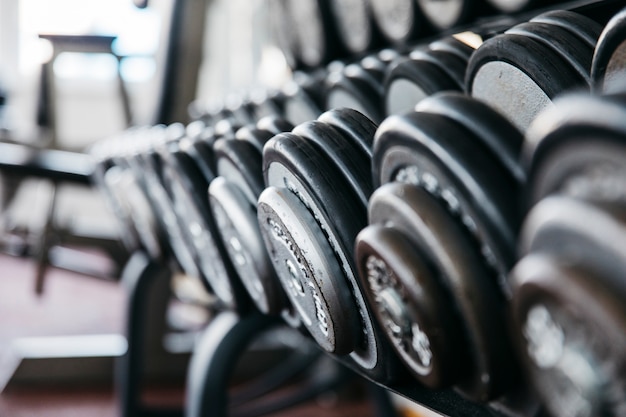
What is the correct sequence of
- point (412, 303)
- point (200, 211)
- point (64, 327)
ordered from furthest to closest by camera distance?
point (64, 327), point (200, 211), point (412, 303)

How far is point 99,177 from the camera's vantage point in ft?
4.52

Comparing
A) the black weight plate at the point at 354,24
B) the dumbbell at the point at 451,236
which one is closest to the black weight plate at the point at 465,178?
the dumbbell at the point at 451,236

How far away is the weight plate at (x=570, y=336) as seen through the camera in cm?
20

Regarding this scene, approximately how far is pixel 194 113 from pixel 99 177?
0.29 metres

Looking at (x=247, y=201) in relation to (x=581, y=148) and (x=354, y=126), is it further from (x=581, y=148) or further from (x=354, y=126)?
(x=581, y=148)

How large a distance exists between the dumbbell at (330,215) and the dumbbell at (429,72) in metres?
0.09

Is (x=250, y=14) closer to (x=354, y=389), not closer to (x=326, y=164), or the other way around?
(x=354, y=389)

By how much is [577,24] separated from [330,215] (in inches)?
7.3

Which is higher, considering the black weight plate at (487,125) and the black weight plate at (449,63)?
the black weight plate at (487,125)

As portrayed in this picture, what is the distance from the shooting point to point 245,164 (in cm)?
54

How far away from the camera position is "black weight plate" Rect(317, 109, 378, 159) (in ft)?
1.34

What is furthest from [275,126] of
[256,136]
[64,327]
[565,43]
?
[64,327]

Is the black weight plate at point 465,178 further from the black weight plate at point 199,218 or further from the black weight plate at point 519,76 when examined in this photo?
the black weight plate at point 199,218

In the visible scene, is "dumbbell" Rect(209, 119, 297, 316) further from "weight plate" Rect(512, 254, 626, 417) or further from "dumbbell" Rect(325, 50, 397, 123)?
"weight plate" Rect(512, 254, 626, 417)
